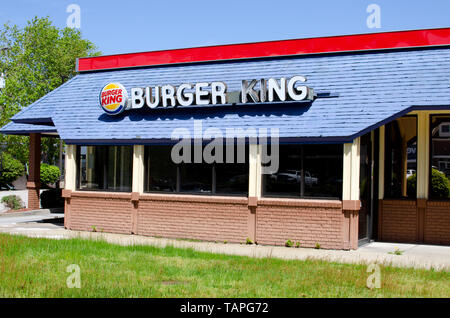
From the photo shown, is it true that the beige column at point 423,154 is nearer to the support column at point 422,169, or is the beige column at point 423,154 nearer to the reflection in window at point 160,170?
the support column at point 422,169

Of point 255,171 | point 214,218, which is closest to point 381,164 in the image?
point 255,171

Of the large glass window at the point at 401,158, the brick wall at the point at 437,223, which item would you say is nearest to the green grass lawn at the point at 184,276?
the brick wall at the point at 437,223

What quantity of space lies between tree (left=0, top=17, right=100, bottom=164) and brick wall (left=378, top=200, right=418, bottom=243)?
29.2 metres

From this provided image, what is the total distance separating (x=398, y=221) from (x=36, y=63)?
40698mm

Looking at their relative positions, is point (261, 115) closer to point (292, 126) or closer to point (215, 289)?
point (292, 126)

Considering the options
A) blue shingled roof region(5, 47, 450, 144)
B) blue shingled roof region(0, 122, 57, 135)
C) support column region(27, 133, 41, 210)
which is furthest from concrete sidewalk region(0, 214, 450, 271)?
support column region(27, 133, 41, 210)

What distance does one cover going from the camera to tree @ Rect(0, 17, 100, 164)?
38.1 metres

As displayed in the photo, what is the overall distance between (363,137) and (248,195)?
3.44m

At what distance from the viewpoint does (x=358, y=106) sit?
13766 mm

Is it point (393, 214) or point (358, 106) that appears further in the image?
point (393, 214)

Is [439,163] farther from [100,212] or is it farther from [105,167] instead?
[100,212]

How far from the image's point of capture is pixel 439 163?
1457 cm

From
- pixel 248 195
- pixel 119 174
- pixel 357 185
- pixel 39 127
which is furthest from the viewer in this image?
pixel 39 127

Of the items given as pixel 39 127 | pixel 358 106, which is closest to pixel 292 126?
pixel 358 106
